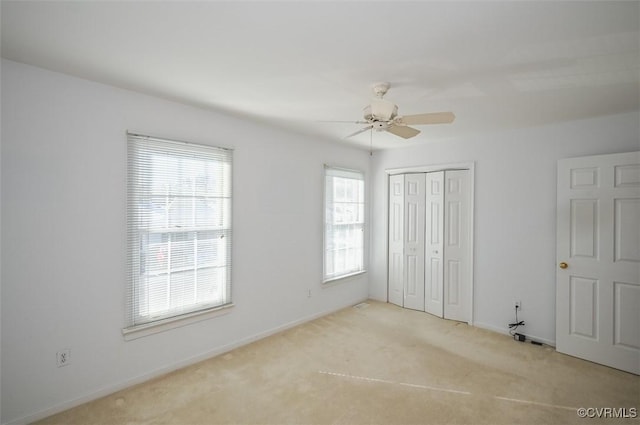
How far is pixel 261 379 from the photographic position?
272 centimetres

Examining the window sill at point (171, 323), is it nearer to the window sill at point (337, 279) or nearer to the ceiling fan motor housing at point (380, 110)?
the window sill at point (337, 279)

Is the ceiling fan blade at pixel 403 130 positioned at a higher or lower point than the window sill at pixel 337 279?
higher

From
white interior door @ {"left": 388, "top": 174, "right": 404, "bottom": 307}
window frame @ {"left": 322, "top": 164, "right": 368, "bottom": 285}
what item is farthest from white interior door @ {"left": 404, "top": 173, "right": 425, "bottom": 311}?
window frame @ {"left": 322, "top": 164, "right": 368, "bottom": 285}

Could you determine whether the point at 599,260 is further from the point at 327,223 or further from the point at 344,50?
the point at 344,50

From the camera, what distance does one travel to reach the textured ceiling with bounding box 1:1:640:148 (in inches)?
60.2

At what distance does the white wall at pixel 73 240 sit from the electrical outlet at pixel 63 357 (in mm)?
30

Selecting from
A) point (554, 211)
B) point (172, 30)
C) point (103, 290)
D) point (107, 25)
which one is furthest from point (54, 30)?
point (554, 211)

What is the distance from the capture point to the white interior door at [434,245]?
4.39 meters

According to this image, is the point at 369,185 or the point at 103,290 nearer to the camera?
the point at 103,290

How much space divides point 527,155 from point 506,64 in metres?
2.03

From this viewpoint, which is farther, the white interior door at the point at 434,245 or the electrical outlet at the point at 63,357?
the white interior door at the point at 434,245

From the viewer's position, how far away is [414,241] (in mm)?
4711

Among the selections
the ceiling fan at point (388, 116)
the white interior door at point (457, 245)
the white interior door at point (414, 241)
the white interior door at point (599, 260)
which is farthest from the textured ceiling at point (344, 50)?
the white interior door at point (414, 241)

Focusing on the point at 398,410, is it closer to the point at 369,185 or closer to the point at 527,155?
the point at 527,155
